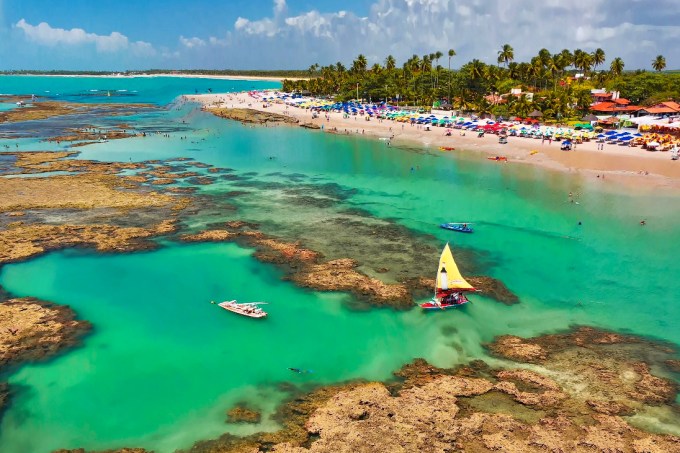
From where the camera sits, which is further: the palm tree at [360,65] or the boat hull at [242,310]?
the palm tree at [360,65]

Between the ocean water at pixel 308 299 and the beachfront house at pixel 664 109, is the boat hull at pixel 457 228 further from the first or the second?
the beachfront house at pixel 664 109

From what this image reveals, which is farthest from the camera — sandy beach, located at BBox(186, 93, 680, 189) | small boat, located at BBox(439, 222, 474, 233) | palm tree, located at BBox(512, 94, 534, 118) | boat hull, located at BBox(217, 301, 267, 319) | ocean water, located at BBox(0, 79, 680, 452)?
palm tree, located at BBox(512, 94, 534, 118)


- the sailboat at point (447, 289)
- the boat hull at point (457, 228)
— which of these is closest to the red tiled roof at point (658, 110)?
the boat hull at point (457, 228)

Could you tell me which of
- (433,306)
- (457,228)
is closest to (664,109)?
(457,228)

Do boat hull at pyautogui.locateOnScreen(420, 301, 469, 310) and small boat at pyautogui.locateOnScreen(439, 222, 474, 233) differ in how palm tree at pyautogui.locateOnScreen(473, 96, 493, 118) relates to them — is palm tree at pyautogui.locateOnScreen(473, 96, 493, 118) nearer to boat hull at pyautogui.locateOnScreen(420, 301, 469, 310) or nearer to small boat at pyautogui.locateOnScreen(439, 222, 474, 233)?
small boat at pyautogui.locateOnScreen(439, 222, 474, 233)

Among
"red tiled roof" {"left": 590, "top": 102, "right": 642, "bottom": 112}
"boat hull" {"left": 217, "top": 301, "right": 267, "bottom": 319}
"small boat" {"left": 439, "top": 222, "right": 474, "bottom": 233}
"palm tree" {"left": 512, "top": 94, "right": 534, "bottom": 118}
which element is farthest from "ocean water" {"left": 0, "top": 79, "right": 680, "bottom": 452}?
"red tiled roof" {"left": 590, "top": 102, "right": 642, "bottom": 112}

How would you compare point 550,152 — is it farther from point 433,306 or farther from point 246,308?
point 246,308
